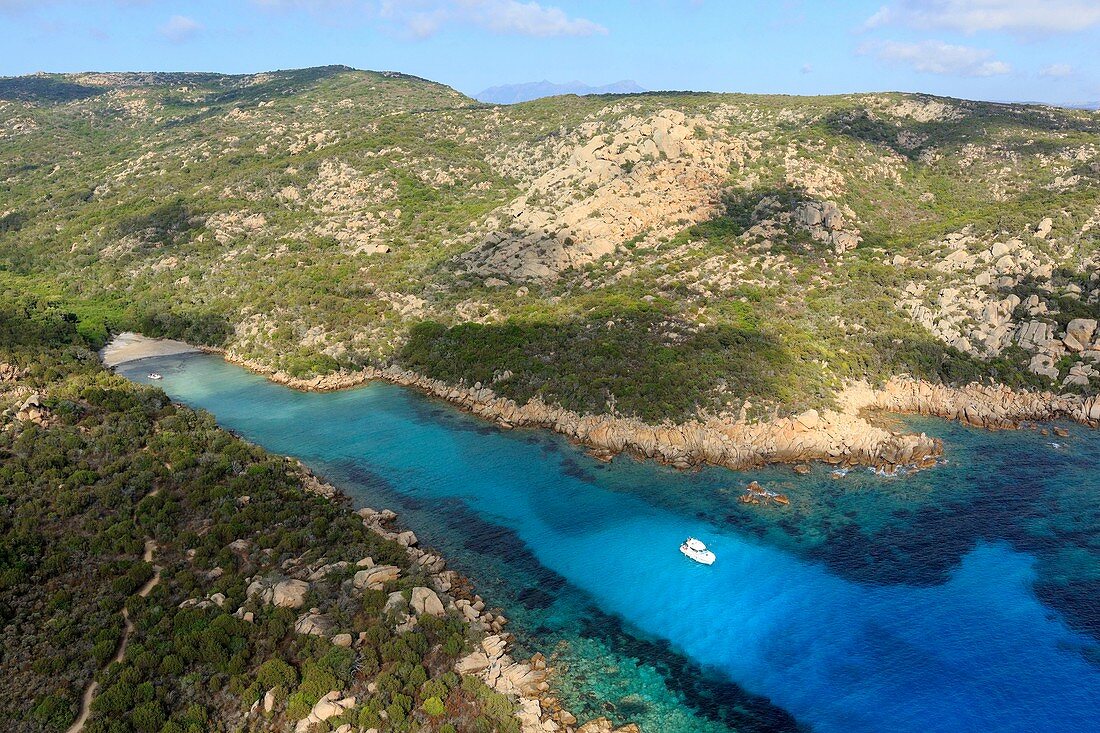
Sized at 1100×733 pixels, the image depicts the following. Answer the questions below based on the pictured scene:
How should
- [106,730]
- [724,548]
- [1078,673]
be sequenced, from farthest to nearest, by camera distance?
[724,548] → [1078,673] → [106,730]

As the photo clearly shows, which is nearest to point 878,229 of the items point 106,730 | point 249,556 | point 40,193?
point 249,556

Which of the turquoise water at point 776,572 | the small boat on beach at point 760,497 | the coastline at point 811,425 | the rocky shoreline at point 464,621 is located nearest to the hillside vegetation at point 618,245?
the coastline at point 811,425

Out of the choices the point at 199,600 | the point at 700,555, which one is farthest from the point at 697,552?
the point at 199,600

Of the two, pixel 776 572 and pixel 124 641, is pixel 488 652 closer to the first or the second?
pixel 124 641

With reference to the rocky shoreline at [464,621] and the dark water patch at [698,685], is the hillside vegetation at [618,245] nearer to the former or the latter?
the dark water patch at [698,685]

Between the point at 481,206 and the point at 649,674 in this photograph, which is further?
the point at 481,206

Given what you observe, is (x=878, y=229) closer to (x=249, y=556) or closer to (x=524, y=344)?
(x=524, y=344)
